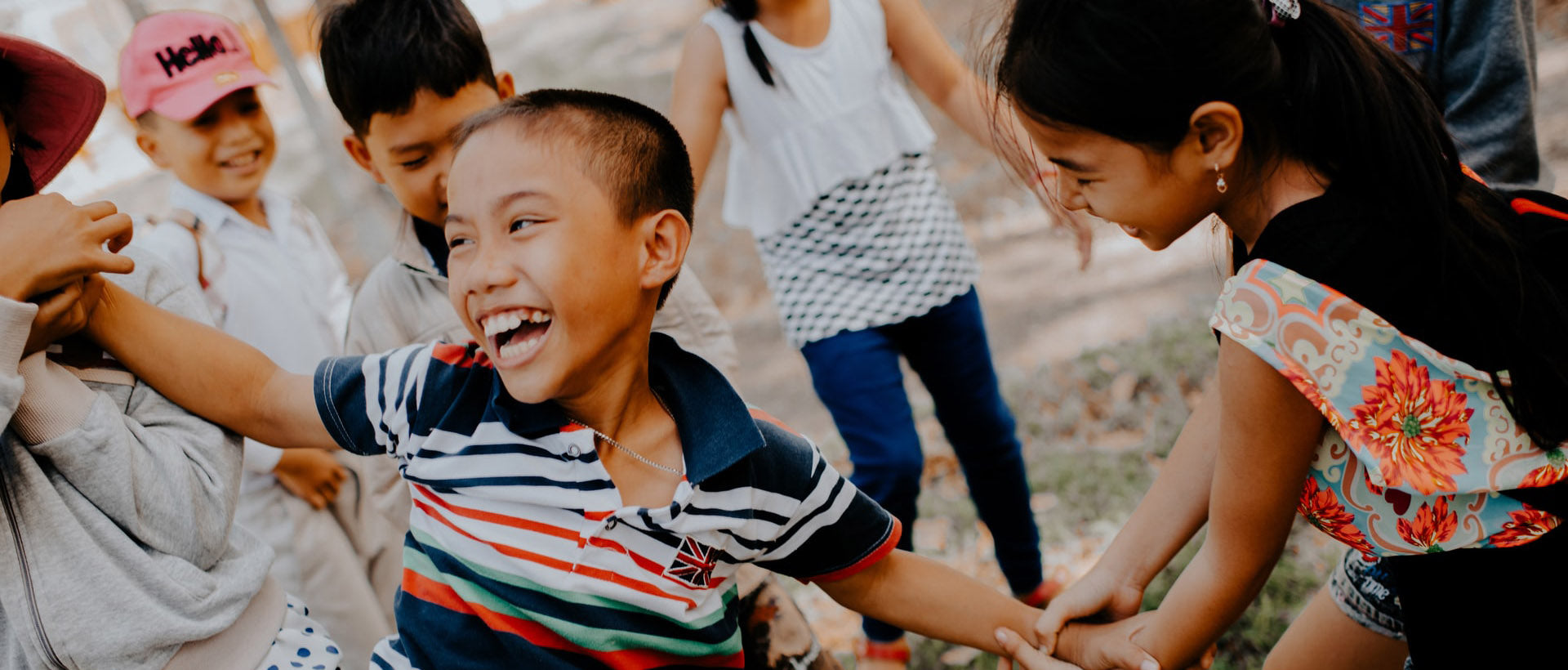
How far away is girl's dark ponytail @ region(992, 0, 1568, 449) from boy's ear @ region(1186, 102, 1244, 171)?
2 centimetres

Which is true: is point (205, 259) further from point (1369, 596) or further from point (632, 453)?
point (1369, 596)

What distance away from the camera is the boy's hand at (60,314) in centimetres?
147

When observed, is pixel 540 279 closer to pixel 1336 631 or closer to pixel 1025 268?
pixel 1336 631

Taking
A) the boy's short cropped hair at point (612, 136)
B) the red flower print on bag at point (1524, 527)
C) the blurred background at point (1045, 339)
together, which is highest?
the boy's short cropped hair at point (612, 136)

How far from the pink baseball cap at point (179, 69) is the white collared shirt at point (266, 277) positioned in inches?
9.9

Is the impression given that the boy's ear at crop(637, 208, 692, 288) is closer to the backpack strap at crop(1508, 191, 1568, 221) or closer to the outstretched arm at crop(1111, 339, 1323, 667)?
the outstretched arm at crop(1111, 339, 1323, 667)

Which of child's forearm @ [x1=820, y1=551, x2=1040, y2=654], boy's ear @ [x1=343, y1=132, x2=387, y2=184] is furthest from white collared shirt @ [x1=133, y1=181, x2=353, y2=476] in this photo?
child's forearm @ [x1=820, y1=551, x2=1040, y2=654]

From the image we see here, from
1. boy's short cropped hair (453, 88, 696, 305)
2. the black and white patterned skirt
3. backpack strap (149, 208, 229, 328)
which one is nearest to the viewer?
boy's short cropped hair (453, 88, 696, 305)

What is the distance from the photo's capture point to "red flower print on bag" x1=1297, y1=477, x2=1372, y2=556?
167cm

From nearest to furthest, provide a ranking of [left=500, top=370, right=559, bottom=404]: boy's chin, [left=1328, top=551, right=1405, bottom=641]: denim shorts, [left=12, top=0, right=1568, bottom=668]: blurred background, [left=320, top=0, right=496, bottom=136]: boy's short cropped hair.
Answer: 1. [left=500, top=370, right=559, bottom=404]: boy's chin
2. [left=1328, top=551, right=1405, bottom=641]: denim shorts
3. [left=320, top=0, right=496, bottom=136]: boy's short cropped hair
4. [left=12, top=0, right=1568, bottom=668]: blurred background

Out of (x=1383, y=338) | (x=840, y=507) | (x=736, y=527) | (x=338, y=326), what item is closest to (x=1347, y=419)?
(x=1383, y=338)

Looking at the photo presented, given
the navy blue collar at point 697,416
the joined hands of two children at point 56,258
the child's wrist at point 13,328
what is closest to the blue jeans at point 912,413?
the navy blue collar at point 697,416

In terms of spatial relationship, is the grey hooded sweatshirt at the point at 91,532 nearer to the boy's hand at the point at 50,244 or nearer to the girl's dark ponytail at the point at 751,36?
the boy's hand at the point at 50,244

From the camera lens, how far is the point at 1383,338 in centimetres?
143
